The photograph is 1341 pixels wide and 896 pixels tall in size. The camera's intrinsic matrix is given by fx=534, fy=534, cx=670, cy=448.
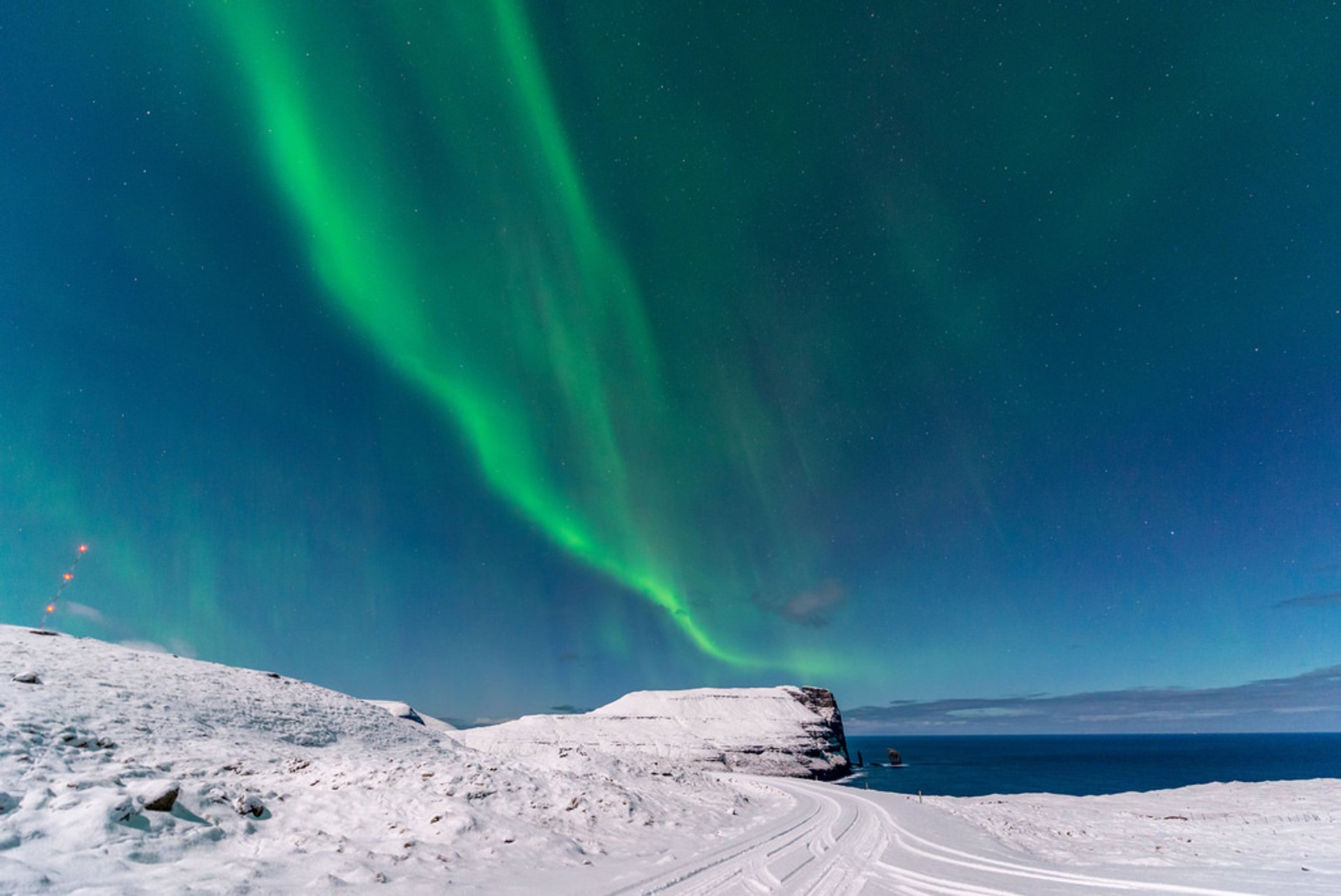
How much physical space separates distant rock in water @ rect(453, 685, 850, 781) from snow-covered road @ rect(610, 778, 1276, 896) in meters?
72.8

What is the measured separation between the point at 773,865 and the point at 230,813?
41.5ft

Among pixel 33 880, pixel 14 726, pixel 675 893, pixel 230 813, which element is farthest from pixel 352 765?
pixel 675 893

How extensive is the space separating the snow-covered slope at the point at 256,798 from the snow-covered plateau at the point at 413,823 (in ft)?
0.22

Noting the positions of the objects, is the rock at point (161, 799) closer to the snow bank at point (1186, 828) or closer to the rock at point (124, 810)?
the rock at point (124, 810)

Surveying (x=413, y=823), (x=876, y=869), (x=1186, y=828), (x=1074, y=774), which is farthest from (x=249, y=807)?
(x=1074, y=774)

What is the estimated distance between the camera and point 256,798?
1216 cm

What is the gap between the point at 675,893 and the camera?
10711 millimetres

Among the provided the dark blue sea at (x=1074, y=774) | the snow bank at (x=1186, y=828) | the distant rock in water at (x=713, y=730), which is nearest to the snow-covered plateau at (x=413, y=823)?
the snow bank at (x=1186, y=828)

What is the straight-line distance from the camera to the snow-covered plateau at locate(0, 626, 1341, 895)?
A: 31.2ft

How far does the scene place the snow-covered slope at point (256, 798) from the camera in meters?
8.96

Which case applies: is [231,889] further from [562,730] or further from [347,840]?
[562,730]

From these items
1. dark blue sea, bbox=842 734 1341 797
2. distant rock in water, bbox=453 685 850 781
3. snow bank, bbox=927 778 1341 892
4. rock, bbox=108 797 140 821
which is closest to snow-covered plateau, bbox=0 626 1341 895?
rock, bbox=108 797 140 821

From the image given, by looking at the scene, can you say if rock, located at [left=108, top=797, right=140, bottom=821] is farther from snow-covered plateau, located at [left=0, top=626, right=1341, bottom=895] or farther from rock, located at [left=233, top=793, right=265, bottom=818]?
rock, located at [left=233, top=793, right=265, bottom=818]

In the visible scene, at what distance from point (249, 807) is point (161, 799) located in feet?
6.42
